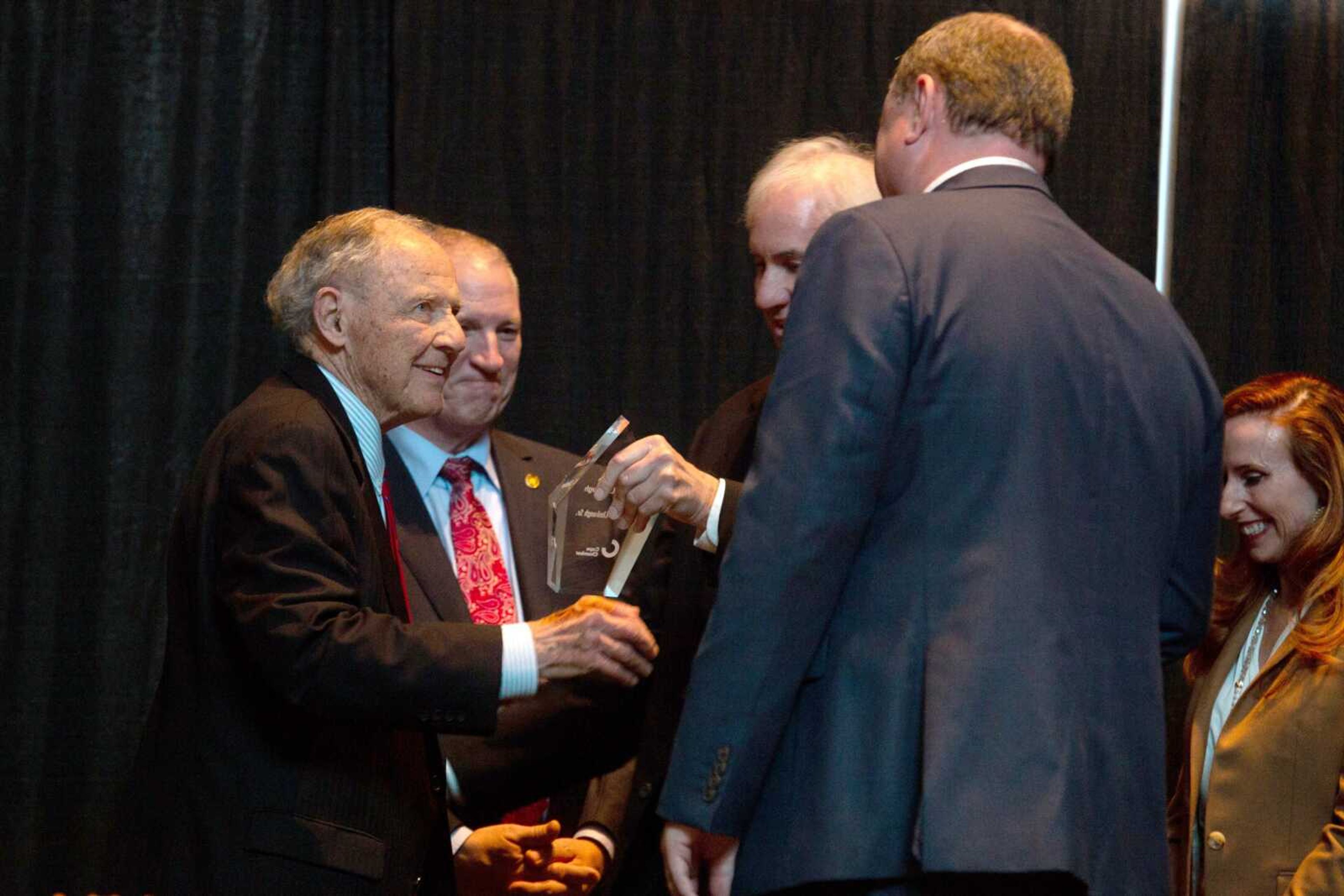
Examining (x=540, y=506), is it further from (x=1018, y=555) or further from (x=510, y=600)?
(x=1018, y=555)

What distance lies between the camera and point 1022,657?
1.60 meters

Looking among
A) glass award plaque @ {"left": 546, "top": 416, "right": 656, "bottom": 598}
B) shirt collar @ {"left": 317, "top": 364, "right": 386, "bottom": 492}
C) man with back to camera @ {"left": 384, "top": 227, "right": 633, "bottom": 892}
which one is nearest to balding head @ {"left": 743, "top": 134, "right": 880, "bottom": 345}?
glass award plaque @ {"left": 546, "top": 416, "right": 656, "bottom": 598}

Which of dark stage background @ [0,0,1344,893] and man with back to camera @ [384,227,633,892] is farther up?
dark stage background @ [0,0,1344,893]

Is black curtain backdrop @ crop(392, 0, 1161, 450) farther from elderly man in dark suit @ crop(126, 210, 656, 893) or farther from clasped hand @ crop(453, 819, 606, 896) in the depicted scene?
elderly man in dark suit @ crop(126, 210, 656, 893)

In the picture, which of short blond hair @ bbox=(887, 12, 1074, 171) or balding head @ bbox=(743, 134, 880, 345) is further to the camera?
balding head @ bbox=(743, 134, 880, 345)

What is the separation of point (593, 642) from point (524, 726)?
1.76 ft

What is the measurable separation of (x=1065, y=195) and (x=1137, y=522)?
2396 mm

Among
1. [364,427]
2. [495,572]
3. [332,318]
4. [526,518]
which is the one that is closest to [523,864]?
[495,572]

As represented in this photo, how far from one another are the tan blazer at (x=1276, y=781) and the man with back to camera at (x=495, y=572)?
1112 millimetres

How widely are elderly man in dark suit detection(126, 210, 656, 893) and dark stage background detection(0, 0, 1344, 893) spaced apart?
1.52m

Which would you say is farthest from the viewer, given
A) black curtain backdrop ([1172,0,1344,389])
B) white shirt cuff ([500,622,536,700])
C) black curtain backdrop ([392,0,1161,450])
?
black curtain backdrop ([1172,0,1344,389])

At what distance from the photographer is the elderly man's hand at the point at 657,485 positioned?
7.20 feet

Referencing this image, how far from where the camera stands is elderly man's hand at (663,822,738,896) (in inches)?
68.7

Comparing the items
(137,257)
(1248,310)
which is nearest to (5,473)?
(137,257)
